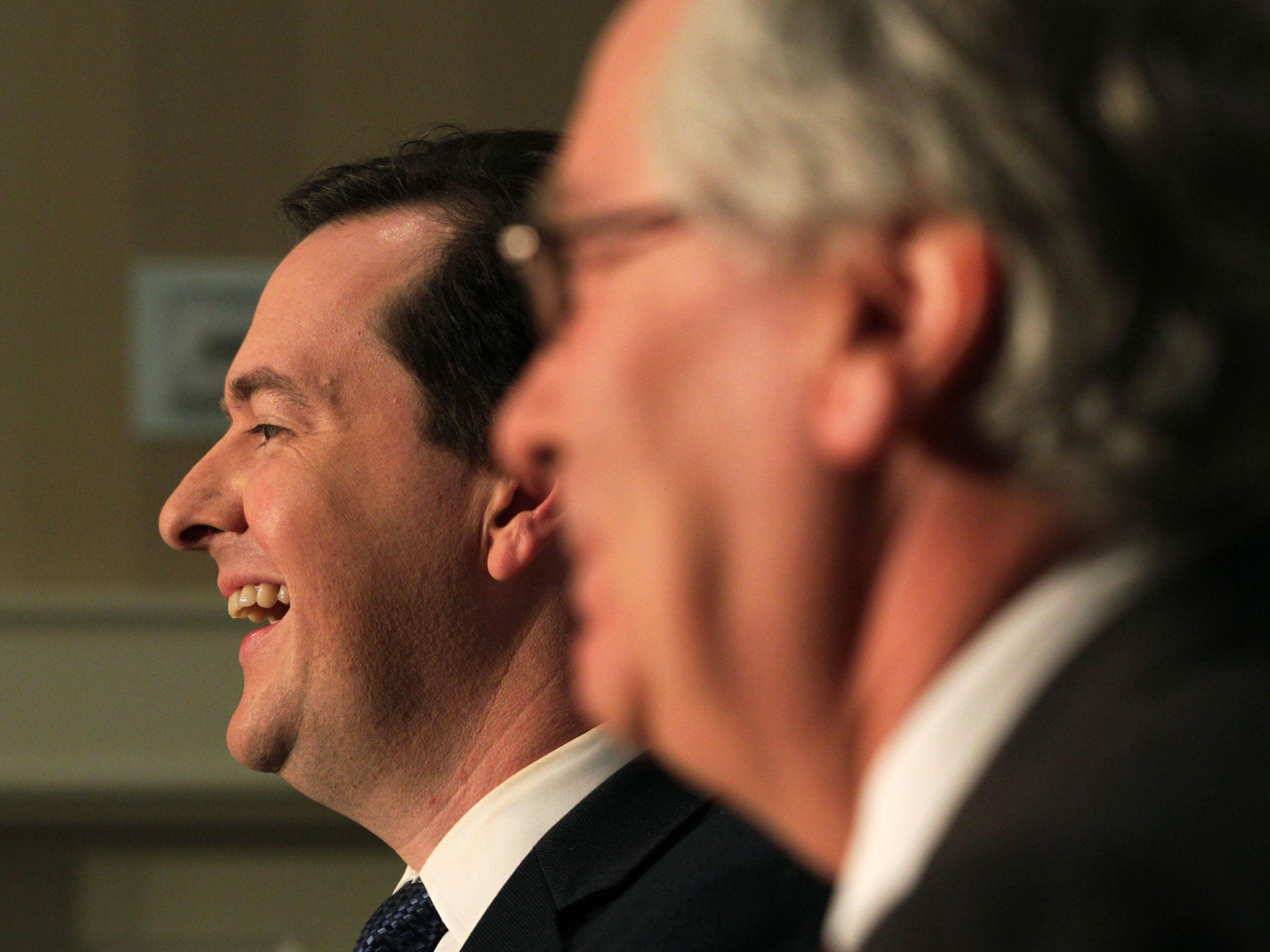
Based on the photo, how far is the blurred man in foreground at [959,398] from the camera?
0.55 m

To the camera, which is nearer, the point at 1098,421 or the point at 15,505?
the point at 1098,421

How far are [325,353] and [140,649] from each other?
6.23ft

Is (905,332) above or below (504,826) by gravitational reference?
above


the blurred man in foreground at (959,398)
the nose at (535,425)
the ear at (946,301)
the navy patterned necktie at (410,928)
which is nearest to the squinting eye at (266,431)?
the navy patterned necktie at (410,928)

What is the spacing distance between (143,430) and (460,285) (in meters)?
1.89

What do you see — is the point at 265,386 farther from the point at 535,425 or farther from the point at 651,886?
the point at 535,425

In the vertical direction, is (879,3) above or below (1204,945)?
above

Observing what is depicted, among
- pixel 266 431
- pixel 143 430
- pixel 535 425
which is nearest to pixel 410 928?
pixel 266 431

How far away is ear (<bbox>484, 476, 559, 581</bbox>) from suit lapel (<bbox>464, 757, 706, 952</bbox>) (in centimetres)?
23

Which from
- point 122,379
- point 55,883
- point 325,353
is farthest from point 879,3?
point 55,883

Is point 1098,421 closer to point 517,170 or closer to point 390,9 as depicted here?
point 517,170

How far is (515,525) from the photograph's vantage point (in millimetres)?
1396

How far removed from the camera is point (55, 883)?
3.12 metres

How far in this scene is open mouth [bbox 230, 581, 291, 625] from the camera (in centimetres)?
150
